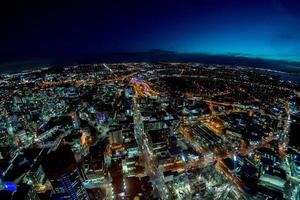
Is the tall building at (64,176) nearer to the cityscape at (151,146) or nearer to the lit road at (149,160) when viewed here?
the cityscape at (151,146)

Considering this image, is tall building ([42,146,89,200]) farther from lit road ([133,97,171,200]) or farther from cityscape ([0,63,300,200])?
lit road ([133,97,171,200])

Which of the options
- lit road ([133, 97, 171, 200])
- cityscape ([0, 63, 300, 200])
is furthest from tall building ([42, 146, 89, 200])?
lit road ([133, 97, 171, 200])

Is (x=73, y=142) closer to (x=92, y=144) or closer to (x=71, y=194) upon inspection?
(x=92, y=144)

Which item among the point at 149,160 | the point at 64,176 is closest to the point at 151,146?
the point at 149,160

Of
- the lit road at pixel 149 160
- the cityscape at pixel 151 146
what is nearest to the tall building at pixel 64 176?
the cityscape at pixel 151 146

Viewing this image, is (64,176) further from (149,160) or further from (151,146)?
(151,146)

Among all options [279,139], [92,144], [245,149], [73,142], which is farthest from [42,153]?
[279,139]
